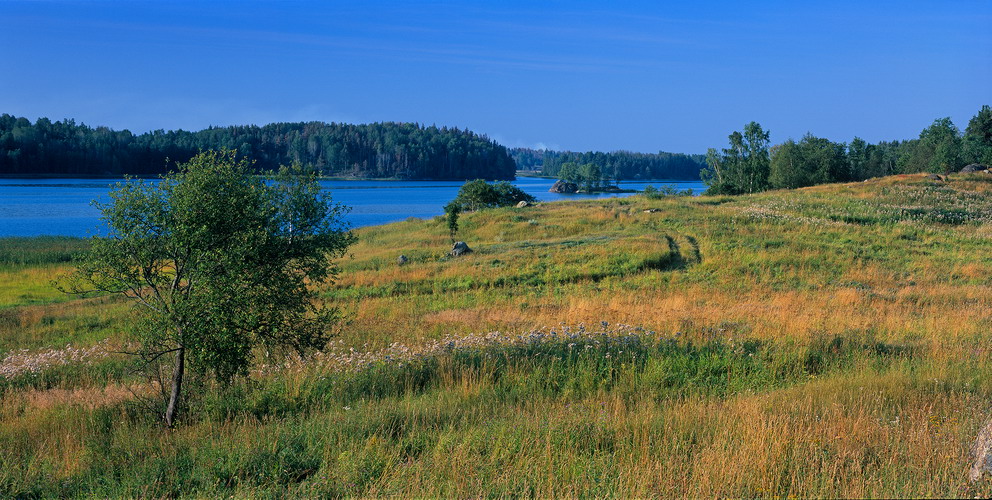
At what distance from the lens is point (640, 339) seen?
454 inches

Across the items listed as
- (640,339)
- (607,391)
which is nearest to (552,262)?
(640,339)

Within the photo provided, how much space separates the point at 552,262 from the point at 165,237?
21.4m

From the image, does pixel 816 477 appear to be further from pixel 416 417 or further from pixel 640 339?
Answer: pixel 640 339

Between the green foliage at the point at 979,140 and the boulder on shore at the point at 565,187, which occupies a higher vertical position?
the green foliage at the point at 979,140

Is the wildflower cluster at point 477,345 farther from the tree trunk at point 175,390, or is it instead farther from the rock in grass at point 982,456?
the rock in grass at point 982,456

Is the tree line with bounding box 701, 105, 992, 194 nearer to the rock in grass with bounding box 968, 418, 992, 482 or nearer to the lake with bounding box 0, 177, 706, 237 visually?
Answer: the lake with bounding box 0, 177, 706, 237

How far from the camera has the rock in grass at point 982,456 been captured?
5000 mm

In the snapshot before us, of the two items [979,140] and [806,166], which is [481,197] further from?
[979,140]

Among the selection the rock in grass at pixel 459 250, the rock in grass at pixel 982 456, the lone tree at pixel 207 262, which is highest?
the lone tree at pixel 207 262

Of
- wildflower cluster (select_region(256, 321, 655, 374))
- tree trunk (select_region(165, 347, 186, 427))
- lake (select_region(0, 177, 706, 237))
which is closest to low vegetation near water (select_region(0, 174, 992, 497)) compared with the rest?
wildflower cluster (select_region(256, 321, 655, 374))

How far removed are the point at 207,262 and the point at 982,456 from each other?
31.5ft

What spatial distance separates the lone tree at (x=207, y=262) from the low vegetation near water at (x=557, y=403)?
0.83 meters

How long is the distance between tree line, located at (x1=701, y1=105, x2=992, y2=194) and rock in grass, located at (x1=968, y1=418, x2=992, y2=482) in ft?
328

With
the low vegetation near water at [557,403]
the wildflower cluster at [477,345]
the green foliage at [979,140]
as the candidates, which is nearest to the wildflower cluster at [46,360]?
the low vegetation near water at [557,403]
